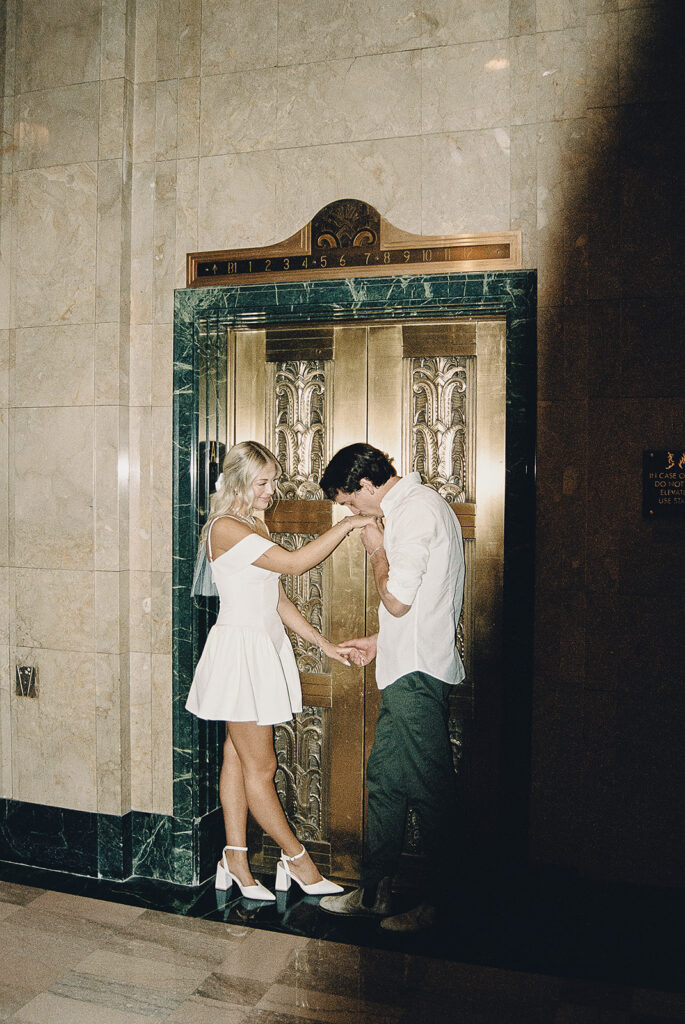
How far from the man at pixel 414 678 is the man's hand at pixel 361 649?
26 centimetres

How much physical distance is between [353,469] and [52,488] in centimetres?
151

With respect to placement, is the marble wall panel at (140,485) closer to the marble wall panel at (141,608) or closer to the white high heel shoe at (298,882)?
the marble wall panel at (141,608)

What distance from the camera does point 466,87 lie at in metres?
3.43

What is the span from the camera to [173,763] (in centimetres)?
383

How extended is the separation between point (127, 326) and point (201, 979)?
108 inches

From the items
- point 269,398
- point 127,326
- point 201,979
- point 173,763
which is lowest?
point 201,979

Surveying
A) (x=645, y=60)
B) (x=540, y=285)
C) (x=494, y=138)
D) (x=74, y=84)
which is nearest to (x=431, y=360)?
(x=540, y=285)

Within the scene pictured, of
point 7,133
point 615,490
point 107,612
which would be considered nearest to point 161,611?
point 107,612

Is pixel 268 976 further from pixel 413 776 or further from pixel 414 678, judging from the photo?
pixel 414 678

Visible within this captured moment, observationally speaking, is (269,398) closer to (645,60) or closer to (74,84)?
(74,84)

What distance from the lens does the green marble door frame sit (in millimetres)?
3375

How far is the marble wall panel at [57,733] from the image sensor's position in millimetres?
3863

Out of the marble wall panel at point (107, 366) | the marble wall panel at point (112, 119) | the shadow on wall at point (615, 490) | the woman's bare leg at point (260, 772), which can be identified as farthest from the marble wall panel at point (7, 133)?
the woman's bare leg at point (260, 772)

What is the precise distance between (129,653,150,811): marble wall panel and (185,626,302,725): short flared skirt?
0.46m
